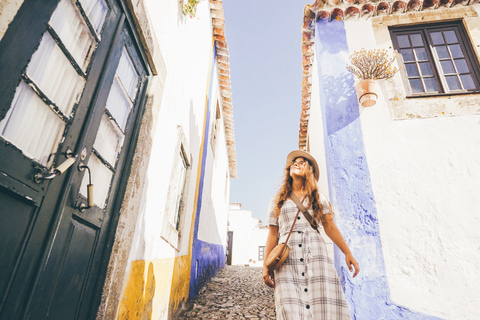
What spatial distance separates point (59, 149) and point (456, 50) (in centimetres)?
631

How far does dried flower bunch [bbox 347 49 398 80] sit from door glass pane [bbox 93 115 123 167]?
13.1 ft

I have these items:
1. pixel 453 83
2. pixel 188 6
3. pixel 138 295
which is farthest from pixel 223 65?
pixel 138 295

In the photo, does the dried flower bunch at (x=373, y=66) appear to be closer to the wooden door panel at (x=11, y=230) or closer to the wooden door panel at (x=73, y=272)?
the wooden door panel at (x=73, y=272)

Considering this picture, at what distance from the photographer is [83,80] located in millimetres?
Answer: 1715

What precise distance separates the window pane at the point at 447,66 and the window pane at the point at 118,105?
17.5ft

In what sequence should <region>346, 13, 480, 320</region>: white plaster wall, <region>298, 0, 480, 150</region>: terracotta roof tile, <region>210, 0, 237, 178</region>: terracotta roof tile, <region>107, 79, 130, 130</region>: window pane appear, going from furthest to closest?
<region>210, 0, 237, 178</region>: terracotta roof tile
<region>298, 0, 480, 150</region>: terracotta roof tile
<region>346, 13, 480, 320</region>: white plaster wall
<region>107, 79, 130, 130</region>: window pane

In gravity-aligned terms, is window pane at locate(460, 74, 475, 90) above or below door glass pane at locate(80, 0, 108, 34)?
above

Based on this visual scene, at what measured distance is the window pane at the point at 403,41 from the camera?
4844mm

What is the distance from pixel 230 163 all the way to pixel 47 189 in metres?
12.1

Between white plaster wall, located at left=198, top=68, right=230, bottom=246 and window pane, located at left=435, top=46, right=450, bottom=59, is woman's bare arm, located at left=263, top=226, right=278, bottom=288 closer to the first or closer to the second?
white plaster wall, located at left=198, top=68, right=230, bottom=246

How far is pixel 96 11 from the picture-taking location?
6.03ft

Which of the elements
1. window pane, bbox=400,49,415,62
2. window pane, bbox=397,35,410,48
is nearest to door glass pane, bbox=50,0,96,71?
window pane, bbox=400,49,415,62

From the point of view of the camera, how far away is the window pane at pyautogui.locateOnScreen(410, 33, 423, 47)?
483 centimetres

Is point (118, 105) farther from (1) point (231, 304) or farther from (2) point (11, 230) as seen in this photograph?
(1) point (231, 304)
